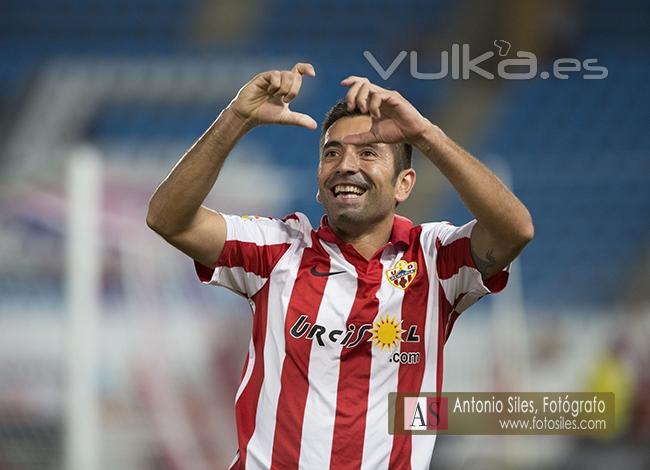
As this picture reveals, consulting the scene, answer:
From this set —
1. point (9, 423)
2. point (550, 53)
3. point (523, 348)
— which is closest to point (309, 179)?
point (523, 348)

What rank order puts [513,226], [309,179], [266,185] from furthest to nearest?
[309,179]
[266,185]
[513,226]

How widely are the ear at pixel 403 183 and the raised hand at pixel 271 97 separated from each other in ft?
1.46

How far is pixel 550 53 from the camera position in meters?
10.2

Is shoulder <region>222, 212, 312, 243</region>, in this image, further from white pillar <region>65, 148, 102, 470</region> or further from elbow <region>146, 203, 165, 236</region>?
white pillar <region>65, 148, 102, 470</region>

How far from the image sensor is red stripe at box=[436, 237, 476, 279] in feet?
9.01

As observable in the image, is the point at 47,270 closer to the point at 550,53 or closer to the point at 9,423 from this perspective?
the point at 9,423

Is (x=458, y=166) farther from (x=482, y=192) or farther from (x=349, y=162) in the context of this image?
(x=349, y=162)

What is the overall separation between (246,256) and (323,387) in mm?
423

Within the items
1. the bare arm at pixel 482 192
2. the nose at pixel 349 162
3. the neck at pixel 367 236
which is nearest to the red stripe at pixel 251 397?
the neck at pixel 367 236

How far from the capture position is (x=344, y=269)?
112 inches

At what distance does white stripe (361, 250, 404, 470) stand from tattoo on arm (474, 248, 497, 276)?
9.1 inches

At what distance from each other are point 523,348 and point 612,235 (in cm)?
180

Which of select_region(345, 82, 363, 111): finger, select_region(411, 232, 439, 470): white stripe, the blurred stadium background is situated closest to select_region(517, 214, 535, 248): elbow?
select_region(411, 232, 439, 470): white stripe

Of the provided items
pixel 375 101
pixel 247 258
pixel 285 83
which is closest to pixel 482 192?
pixel 375 101
